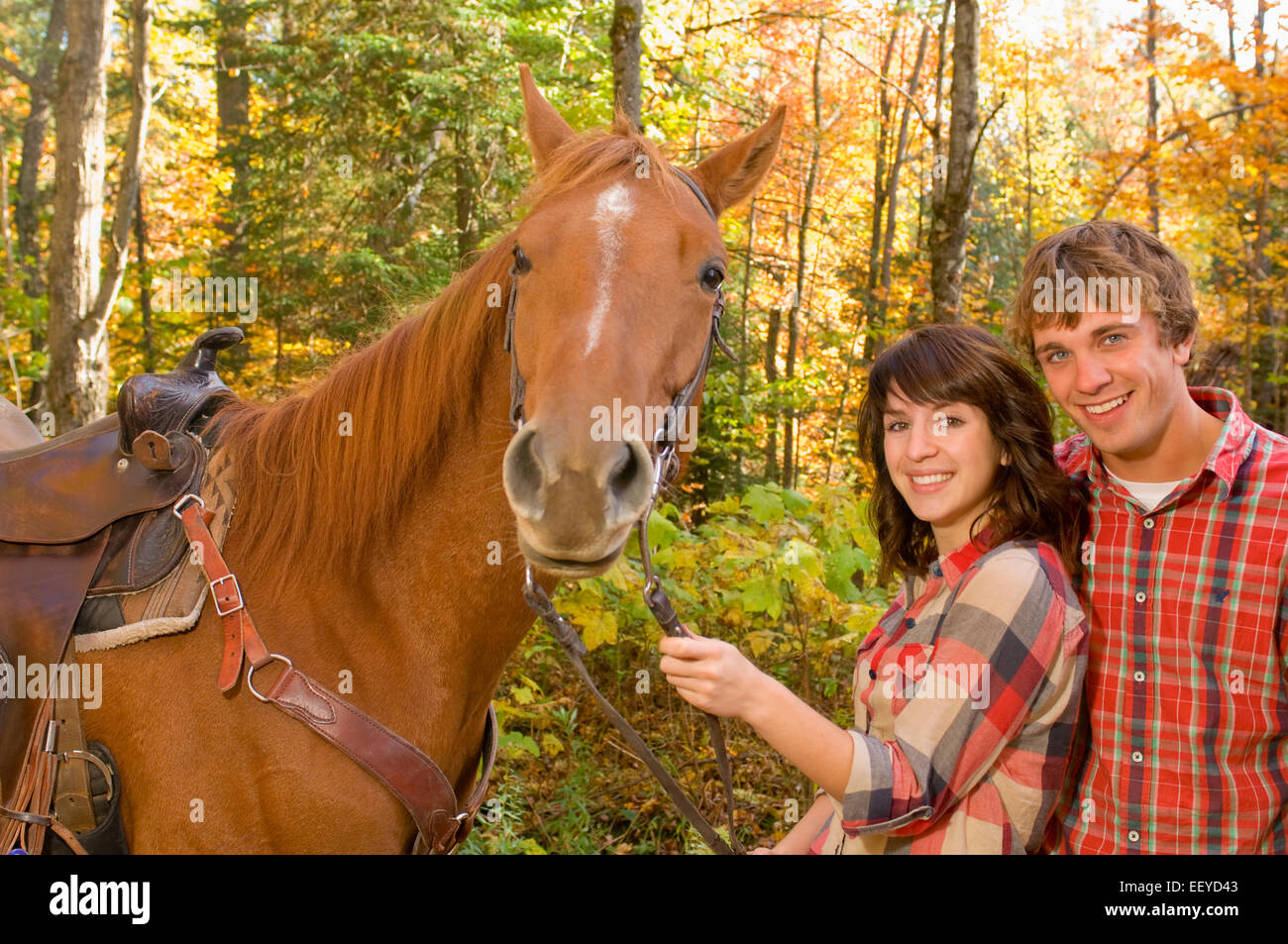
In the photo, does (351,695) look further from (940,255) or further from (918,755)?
(940,255)

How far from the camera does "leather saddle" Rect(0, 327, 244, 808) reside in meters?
2.09

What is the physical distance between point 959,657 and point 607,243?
1.20 m

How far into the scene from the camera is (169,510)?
221cm

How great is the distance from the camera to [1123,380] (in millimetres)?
1897

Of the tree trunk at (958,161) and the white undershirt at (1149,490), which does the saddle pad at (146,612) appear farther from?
the tree trunk at (958,161)

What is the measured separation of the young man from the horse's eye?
1291 millimetres

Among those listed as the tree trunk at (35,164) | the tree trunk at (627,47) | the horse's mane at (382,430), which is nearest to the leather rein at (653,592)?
the horse's mane at (382,430)

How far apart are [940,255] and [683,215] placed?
5022 mm

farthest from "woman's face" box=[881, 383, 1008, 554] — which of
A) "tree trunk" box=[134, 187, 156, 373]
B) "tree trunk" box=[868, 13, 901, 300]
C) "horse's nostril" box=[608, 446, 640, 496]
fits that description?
"tree trunk" box=[868, 13, 901, 300]

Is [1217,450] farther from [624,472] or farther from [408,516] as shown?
[408,516]

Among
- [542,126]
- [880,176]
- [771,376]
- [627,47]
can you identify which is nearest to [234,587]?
[542,126]

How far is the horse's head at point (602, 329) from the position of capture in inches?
62.1

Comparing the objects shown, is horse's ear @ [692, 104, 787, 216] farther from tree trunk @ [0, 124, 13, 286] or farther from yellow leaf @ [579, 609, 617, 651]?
tree trunk @ [0, 124, 13, 286]

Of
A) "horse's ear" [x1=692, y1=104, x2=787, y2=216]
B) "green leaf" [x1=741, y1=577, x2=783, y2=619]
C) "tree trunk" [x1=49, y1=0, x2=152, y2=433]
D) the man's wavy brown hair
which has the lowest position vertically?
"green leaf" [x1=741, y1=577, x2=783, y2=619]
